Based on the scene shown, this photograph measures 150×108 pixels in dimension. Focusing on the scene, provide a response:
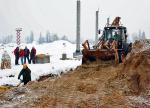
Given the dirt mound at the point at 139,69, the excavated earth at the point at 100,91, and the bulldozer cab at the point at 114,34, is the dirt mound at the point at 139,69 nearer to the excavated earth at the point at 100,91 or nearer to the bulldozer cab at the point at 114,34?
the excavated earth at the point at 100,91

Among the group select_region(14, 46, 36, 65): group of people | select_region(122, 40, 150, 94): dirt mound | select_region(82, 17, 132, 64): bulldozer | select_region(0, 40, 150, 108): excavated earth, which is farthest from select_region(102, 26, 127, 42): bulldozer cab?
select_region(122, 40, 150, 94): dirt mound

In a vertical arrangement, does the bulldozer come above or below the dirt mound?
above

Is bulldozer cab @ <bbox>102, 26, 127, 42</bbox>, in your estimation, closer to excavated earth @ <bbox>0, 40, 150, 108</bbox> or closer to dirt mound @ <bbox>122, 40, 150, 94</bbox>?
excavated earth @ <bbox>0, 40, 150, 108</bbox>

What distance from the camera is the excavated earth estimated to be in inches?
460

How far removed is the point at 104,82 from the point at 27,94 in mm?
2463

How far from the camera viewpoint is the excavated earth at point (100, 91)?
11.7 metres

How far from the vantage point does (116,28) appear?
2480cm

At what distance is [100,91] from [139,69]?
4.83 ft

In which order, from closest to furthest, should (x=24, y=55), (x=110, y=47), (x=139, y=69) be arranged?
(x=139, y=69) < (x=110, y=47) < (x=24, y=55)

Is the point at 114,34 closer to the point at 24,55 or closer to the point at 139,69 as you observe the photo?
the point at 24,55

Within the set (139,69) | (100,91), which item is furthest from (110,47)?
(100,91)

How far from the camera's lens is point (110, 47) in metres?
22.6

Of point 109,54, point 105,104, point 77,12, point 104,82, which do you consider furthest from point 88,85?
point 77,12

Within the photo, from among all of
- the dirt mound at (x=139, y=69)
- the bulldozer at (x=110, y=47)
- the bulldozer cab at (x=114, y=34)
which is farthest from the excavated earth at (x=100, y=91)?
the bulldozer cab at (x=114, y=34)
